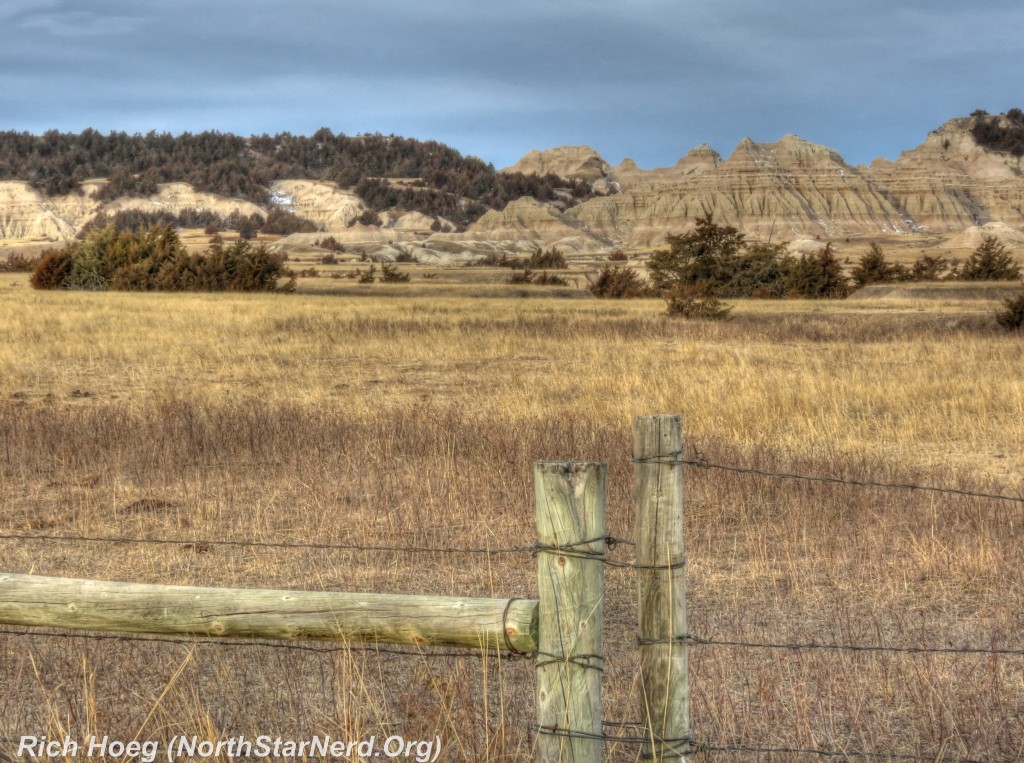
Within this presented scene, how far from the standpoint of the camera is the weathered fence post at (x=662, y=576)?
10.4ft

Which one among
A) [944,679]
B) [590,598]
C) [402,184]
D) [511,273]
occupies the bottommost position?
[944,679]

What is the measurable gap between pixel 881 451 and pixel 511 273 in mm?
49996

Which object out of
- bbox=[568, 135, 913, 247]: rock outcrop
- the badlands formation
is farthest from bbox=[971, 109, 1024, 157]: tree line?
bbox=[568, 135, 913, 247]: rock outcrop

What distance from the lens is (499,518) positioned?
8.00 meters

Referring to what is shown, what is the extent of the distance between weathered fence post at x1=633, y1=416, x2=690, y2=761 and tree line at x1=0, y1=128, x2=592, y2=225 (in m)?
157

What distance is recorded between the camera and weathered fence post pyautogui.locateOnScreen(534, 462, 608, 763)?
2941 millimetres

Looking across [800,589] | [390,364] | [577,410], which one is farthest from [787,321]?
[800,589]

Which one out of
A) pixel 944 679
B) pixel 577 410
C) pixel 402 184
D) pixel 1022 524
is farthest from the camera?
pixel 402 184

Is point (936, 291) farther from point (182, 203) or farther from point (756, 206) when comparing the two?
point (182, 203)

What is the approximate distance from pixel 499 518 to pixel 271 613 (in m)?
4.91

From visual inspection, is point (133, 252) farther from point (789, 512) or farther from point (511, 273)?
point (789, 512)

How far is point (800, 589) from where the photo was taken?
638cm

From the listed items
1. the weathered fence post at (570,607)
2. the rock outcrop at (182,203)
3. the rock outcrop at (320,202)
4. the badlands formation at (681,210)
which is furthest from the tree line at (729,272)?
the rock outcrop at (182,203)

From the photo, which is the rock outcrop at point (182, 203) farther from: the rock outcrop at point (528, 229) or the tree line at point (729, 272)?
the tree line at point (729, 272)
